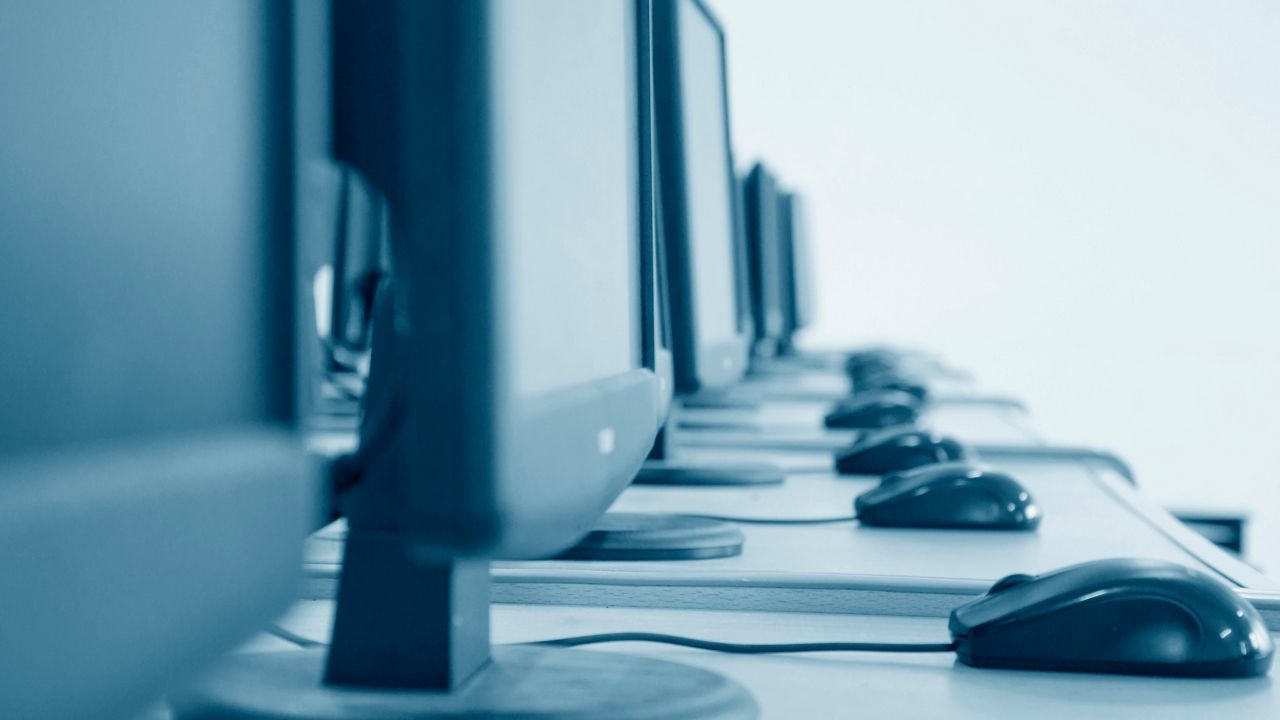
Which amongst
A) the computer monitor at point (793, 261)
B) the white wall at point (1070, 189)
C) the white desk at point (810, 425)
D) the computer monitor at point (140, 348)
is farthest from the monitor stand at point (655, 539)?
the white wall at point (1070, 189)

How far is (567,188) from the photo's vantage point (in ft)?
1.95

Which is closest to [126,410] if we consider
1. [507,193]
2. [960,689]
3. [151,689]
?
[151,689]

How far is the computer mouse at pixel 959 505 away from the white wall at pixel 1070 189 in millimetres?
4437

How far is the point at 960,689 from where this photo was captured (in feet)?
2.22

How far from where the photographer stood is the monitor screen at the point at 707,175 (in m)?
1.21

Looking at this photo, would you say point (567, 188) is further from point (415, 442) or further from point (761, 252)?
point (761, 252)

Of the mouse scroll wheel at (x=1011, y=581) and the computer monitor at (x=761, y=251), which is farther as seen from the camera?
the computer monitor at (x=761, y=251)

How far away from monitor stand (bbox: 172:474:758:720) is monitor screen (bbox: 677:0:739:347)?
574 millimetres

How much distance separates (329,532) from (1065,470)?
86 cm

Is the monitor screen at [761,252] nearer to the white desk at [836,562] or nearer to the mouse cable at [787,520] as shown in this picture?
the white desk at [836,562]

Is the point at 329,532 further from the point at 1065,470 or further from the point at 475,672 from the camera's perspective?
the point at 1065,470

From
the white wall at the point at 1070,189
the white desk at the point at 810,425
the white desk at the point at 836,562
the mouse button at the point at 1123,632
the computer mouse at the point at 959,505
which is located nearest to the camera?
the mouse button at the point at 1123,632

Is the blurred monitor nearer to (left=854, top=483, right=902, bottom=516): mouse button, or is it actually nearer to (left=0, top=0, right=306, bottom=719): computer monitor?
(left=0, top=0, right=306, bottom=719): computer monitor

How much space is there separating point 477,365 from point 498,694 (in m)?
0.19
